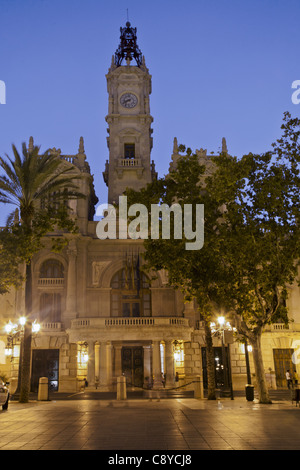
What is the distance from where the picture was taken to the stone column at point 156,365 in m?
35.4

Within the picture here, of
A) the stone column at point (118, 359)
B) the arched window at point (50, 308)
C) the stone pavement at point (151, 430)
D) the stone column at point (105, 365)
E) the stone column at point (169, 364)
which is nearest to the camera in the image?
the stone pavement at point (151, 430)

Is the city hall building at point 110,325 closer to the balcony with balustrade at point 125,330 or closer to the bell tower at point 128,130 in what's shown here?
the balcony with balustrade at point 125,330

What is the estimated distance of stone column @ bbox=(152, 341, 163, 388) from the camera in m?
35.4

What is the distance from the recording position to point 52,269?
4175 cm

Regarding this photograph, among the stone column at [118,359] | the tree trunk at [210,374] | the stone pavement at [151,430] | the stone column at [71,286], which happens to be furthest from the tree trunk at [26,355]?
the stone column at [118,359]

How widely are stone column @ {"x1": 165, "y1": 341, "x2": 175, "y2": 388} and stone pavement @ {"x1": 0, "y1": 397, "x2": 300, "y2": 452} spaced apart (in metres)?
18.5

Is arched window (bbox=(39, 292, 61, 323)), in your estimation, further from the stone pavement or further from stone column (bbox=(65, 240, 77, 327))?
the stone pavement

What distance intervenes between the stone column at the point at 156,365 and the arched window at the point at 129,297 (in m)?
4.85

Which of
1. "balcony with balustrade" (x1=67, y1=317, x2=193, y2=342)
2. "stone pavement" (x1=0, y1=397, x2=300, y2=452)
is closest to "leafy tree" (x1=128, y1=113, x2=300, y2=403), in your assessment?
"stone pavement" (x1=0, y1=397, x2=300, y2=452)

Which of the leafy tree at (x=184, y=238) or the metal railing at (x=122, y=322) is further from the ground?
the leafy tree at (x=184, y=238)

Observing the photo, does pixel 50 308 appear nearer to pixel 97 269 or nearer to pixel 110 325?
pixel 97 269
